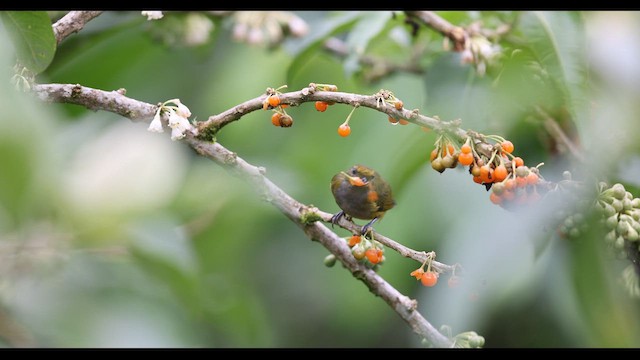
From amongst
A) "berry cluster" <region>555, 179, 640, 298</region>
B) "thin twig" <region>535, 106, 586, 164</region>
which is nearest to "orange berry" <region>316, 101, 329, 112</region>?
"berry cluster" <region>555, 179, 640, 298</region>

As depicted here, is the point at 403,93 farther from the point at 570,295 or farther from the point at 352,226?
the point at 352,226

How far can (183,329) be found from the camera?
1025 millimetres

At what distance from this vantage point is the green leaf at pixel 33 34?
1.33 meters

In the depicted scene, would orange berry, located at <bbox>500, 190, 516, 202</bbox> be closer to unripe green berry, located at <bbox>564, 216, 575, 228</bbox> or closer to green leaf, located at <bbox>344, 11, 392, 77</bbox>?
unripe green berry, located at <bbox>564, 216, 575, 228</bbox>

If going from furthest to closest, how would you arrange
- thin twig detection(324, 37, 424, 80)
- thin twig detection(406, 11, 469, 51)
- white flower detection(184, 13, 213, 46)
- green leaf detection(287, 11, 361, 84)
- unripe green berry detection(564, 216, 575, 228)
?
1. thin twig detection(324, 37, 424, 80)
2. white flower detection(184, 13, 213, 46)
3. green leaf detection(287, 11, 361, 84)
4. thin twig detection(406, 11, 469, 51)
5. unripe green berry detection(564, 216, 575, 228)

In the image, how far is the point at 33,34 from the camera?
1.34m

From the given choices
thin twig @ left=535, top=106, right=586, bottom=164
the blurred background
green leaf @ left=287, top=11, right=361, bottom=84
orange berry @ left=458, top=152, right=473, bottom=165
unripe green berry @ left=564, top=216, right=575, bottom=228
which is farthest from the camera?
green leaf @ left=287, top=11, right=361, bottom=84

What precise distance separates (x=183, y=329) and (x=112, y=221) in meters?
0.22

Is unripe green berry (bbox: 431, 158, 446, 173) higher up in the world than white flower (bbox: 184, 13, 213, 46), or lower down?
lower down

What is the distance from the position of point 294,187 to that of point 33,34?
1.03 m

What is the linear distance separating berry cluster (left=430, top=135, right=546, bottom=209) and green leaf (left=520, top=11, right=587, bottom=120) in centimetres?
50

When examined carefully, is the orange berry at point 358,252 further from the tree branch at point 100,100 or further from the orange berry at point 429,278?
the tree branch at point 100,100

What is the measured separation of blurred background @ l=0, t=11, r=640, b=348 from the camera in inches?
33.8

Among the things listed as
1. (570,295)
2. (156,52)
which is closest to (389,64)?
(156,52)
